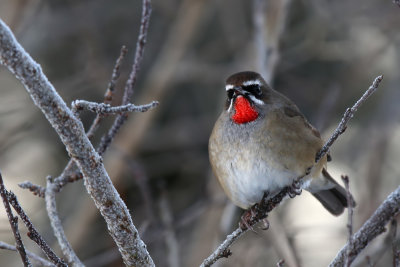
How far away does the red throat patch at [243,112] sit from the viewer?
4160 mm

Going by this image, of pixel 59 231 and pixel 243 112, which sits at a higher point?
pixel 243 112

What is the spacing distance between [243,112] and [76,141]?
1979 mm

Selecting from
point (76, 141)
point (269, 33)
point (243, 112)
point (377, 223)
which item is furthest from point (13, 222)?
point (269, 33)

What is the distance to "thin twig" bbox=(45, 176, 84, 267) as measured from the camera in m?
2.72

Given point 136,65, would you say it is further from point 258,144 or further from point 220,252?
point 258,144

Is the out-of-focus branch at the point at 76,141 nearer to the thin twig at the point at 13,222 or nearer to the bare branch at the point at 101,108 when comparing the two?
the bare branch at the point at 101,108

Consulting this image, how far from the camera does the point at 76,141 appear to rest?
7.77 feet

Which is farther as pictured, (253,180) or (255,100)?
(255,100)

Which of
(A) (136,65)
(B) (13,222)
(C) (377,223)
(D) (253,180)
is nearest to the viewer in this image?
(B) (13,222)

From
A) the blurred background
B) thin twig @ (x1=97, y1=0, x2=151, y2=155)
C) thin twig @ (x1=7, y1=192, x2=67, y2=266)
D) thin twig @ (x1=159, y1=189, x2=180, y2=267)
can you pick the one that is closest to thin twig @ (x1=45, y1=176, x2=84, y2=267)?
thin twig @ (x1=7, y1=192, x2=67, y2=266)

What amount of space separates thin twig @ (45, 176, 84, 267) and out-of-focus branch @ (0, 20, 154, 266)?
8.5 inches

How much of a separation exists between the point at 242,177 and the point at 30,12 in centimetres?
269

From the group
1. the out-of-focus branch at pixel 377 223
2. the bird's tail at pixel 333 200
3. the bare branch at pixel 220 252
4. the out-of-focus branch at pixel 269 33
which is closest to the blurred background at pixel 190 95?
the out-of-focus branch at pixel 269 33

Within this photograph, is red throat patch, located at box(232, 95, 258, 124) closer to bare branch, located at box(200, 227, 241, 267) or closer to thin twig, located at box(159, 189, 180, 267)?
thin twig, located at box(159, 189, 180, 267)
